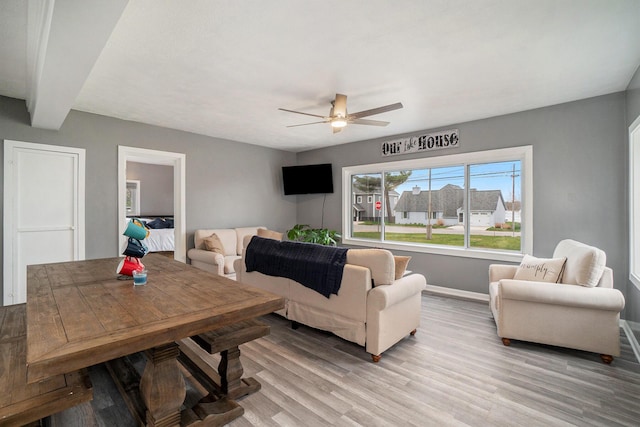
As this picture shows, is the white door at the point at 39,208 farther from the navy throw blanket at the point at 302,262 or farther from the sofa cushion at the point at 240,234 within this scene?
the navy throw blanket at the point at 302,262

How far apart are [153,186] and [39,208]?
17.5 feet

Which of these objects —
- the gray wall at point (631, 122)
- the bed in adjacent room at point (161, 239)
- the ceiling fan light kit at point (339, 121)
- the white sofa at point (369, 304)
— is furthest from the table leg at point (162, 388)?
the bed in adjacent room at point (161, 239)

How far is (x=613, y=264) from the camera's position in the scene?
3.35m

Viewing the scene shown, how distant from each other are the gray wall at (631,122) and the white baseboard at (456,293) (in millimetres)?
1436

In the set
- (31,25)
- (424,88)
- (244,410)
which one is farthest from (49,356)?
(424,88)

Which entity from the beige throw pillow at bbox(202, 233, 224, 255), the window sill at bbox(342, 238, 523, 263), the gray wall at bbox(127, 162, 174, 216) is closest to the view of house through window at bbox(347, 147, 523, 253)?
the window sill at bbox(342, 238, 523, 263)

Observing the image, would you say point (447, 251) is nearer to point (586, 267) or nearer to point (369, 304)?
point (586, 267)

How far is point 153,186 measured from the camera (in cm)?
886

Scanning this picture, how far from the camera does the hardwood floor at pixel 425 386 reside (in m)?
1.83

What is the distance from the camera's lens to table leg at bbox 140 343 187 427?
156 centimetres

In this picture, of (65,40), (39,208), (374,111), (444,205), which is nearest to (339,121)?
(374,111)

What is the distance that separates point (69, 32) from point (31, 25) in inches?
30.4

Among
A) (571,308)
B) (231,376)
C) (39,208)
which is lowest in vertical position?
(231,376)

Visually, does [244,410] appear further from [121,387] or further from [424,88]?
[424,88]
